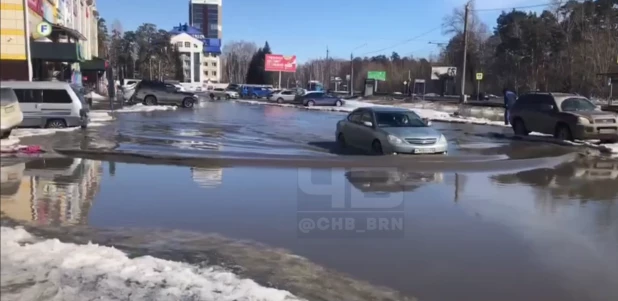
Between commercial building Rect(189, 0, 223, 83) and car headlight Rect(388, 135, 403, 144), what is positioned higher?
commercial building Rect(189, 0, 223, 83)

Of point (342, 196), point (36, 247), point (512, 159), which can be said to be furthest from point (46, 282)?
point (512, 159)

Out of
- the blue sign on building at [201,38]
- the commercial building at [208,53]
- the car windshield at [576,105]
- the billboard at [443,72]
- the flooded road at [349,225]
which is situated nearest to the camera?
the flooded road at [349,225]

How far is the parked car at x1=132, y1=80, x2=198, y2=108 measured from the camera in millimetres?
40281

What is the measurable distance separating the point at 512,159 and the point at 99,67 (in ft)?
109

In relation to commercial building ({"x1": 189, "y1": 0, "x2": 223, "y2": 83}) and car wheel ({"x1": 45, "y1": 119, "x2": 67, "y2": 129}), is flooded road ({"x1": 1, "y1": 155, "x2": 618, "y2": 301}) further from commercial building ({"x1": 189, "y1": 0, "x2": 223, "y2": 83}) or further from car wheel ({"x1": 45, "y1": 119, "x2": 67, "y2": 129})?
commercial building ({"x1": 189, "y1": 0, "x2": 223, "y2": 83})

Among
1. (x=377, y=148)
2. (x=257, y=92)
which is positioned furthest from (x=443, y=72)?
(x=377, y=148)

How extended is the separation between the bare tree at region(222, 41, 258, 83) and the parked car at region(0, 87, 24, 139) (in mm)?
145618

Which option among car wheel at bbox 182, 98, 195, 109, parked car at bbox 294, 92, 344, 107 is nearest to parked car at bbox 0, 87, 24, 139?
car wheel at bbox 182, 98, 195, 109

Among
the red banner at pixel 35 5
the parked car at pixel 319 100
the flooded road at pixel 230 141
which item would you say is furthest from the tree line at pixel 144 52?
the red banner at pixel 35 5

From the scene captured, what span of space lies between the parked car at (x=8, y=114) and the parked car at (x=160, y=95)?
39723mm

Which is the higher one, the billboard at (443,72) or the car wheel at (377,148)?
the billboard at (443,72)

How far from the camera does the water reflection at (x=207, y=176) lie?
9855mm

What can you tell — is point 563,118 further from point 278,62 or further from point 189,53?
point 189,53

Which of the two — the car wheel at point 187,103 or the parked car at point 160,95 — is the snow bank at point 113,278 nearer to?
the parked car at point 160,95
